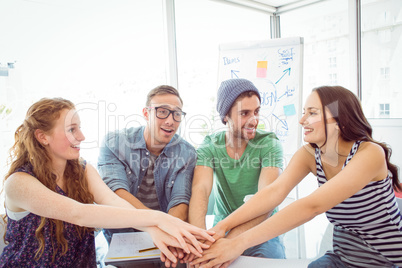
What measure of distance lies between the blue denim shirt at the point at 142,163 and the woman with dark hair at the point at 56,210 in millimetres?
387

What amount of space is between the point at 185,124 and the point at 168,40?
2.96 ft

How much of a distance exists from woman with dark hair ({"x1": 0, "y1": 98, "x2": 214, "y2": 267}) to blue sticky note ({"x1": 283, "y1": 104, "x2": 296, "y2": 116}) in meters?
1.77

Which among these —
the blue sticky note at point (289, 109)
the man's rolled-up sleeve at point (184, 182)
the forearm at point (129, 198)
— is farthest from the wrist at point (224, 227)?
the blue sticky note at point (289, 109)

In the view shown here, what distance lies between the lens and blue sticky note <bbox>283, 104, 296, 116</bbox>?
8.86ft

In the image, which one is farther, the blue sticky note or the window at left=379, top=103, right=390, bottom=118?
the window at left=379, top=103, right=390, bottom=118

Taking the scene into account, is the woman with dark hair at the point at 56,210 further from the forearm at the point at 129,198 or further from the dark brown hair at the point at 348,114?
the dark brown hair at the point at 348,114

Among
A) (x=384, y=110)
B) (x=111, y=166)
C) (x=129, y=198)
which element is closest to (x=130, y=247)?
(x=129, y=198)

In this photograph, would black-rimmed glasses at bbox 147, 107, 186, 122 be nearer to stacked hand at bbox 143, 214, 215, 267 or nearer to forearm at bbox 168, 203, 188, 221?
forearm at bbox 168, 203, 188, 221

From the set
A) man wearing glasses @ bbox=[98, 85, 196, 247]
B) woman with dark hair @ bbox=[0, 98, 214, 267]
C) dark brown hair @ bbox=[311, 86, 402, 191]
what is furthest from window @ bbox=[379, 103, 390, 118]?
woman with dark hair @ bbox=[0, 98, 214, 267]

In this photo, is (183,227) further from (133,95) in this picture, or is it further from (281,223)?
(133,95)

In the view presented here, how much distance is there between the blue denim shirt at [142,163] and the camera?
5.84 ft

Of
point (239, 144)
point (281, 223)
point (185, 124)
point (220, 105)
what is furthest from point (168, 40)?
point (281, 223)

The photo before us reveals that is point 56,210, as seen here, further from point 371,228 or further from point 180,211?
point 371,228

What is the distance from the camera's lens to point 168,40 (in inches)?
120
